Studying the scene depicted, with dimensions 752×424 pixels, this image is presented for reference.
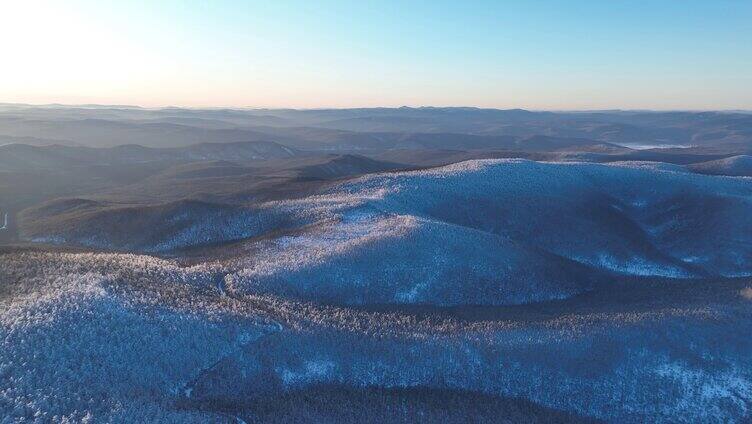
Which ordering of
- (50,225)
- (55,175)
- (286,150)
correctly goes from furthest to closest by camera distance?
(286,150) < (55,175) < (50,225)

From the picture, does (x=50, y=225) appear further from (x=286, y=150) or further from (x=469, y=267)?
(x=286, y=150)

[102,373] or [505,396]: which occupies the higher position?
[102,373]

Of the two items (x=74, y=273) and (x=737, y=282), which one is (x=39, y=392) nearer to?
(x=74, y=273)

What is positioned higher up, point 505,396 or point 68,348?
point 68,348

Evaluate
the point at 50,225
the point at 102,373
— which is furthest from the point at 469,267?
the point at 50,225

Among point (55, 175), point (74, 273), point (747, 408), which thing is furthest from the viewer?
point (55, 175)

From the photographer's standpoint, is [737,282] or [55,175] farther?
[55,175]

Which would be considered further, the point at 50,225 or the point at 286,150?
the point at 286,150

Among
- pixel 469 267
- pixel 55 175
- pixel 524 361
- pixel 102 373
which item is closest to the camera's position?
pixel 102 373

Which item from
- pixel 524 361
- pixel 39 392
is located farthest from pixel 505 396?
pixel 39 392
